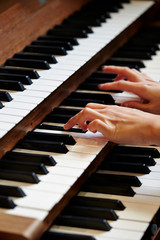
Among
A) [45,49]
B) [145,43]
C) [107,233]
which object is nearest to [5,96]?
[45,49]

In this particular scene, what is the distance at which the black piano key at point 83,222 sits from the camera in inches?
77.7

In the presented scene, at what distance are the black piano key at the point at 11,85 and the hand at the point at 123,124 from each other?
0.99 feet

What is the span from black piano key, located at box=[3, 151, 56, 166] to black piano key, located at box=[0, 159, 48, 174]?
5 cm

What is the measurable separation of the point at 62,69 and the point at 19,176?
754 millimetres

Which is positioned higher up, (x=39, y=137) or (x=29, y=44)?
(x=29, y=44)

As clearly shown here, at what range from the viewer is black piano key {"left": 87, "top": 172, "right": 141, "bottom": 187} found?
224cm

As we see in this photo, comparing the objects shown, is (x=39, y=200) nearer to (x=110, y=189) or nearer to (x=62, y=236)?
(x=62, y=236)

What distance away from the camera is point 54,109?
2.56m

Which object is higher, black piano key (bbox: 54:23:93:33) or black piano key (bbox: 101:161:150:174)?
black piano key (bbox: 54:23:93:33)

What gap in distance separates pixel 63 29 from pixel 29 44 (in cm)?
30

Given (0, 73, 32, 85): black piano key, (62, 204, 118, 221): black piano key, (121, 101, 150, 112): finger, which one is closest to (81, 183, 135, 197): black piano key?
(62, 204, 118, 221): black piano key

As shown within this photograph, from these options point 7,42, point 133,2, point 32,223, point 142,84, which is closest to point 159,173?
point 142,84

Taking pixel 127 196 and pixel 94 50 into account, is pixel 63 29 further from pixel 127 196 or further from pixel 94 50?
pixel 127 196

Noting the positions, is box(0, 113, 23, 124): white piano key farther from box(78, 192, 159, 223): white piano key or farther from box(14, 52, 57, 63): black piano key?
box(14, 52, 57, 63): black piano key
